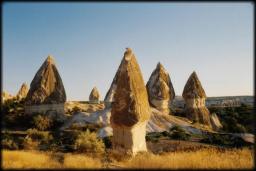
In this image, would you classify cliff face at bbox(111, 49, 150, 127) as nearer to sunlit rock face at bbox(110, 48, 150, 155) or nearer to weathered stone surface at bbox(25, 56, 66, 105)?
sunlit rock face at bbox(110, 48, 150, 155)

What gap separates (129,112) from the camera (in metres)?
12.6

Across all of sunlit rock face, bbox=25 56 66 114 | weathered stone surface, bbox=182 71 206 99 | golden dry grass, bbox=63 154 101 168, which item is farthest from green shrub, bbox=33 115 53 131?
golden dry grass, bbox=63 154 101 168

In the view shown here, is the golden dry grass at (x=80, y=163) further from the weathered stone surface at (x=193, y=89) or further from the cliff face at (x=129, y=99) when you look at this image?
the weathered stone surface at (x=193, y=89)

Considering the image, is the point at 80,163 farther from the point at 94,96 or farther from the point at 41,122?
the point at 94,96

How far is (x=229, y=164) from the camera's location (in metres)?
6.96

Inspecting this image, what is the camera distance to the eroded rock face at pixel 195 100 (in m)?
36.3

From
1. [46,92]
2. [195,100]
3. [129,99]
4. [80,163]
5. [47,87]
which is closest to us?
[80,163]

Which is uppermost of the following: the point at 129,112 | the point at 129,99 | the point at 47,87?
the point at 47,87

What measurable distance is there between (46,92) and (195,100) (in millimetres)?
15850

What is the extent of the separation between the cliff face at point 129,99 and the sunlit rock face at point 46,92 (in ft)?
58.5

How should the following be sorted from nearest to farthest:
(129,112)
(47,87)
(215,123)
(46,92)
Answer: (129,112) < (46,92) < (47,87) < (215,123)

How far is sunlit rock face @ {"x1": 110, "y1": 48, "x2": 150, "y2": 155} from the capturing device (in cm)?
1255

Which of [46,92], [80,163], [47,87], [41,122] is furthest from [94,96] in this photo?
[80,163]

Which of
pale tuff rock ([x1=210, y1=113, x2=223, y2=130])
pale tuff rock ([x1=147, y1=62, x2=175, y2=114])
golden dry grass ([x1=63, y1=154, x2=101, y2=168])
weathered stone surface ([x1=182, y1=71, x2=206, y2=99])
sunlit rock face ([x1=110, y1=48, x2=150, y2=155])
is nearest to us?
golden dry grass ([x1=63, y1=154, x2=101, y2=168])
